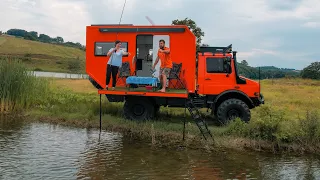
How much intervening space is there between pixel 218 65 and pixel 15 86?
8.03 m

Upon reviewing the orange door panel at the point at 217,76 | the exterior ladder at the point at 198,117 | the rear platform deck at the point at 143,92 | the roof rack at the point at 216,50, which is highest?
the roof rack at the point at 216,50

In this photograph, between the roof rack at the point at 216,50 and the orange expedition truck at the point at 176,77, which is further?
the roof rack at the point at 216,50

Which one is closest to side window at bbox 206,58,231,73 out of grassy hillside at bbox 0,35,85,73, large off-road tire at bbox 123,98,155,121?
large off-road tire at bbox 123,98,155,121

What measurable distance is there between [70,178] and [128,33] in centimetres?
724

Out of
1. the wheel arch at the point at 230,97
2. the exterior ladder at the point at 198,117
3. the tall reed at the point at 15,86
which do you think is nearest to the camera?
the exterior ladder at the point at 198,117

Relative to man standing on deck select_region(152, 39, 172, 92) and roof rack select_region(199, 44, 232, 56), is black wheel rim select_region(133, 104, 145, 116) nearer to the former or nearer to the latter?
man standing on deck select_region(152, 39, 172, 92)

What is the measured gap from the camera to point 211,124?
12312mm

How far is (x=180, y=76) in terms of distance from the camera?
12586mm

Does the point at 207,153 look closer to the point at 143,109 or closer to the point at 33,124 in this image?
the point at 143,109

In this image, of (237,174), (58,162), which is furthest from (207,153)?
(58,162)

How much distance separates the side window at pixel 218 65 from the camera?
12164 mm

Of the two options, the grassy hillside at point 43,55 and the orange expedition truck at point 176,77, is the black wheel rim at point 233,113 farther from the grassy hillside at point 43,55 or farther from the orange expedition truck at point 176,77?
the grassy hillside at point 43,55

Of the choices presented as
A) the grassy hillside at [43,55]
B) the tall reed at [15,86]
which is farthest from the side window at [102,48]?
the grassy hillside at [43,55]

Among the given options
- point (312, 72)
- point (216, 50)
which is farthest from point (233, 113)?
point (312, 72)
